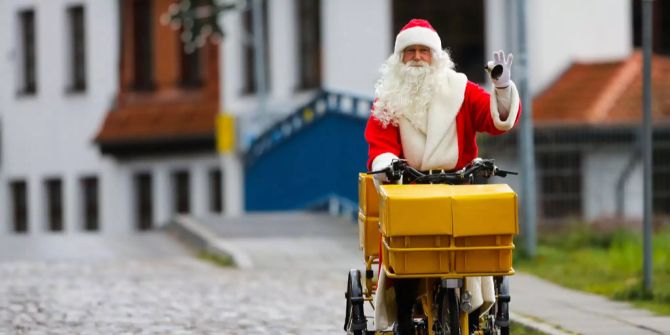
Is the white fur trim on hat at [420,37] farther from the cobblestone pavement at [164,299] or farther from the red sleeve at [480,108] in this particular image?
the cobblestone pavement at [164,299]

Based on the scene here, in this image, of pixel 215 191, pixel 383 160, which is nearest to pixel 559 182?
pixel 215 191

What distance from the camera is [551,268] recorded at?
70.5 ft

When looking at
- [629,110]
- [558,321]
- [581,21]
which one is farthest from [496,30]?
[558,321]

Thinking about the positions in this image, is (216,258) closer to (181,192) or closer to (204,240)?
(204,240)

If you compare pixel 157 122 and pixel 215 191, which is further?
pixel 157 122

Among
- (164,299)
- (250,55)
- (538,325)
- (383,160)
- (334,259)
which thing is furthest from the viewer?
(250,55)

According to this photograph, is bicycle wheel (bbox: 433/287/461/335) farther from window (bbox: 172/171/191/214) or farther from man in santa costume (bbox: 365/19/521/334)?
window (bbox: 172/171/191/214)

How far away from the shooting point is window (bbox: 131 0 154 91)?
47562 mm

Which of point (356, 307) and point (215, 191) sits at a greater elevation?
point (356, 307)

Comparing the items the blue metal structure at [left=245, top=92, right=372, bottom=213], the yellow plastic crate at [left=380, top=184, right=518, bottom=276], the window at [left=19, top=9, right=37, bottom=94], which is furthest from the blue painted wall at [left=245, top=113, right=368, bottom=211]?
the yellow plastic crate at [left=380, top=184, right=518, bottom=276]

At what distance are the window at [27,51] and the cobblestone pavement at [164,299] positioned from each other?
27070 millimetres

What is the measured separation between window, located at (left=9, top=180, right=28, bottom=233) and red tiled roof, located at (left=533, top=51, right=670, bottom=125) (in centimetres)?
1771

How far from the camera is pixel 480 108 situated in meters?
10.4

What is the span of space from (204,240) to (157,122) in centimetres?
2050
